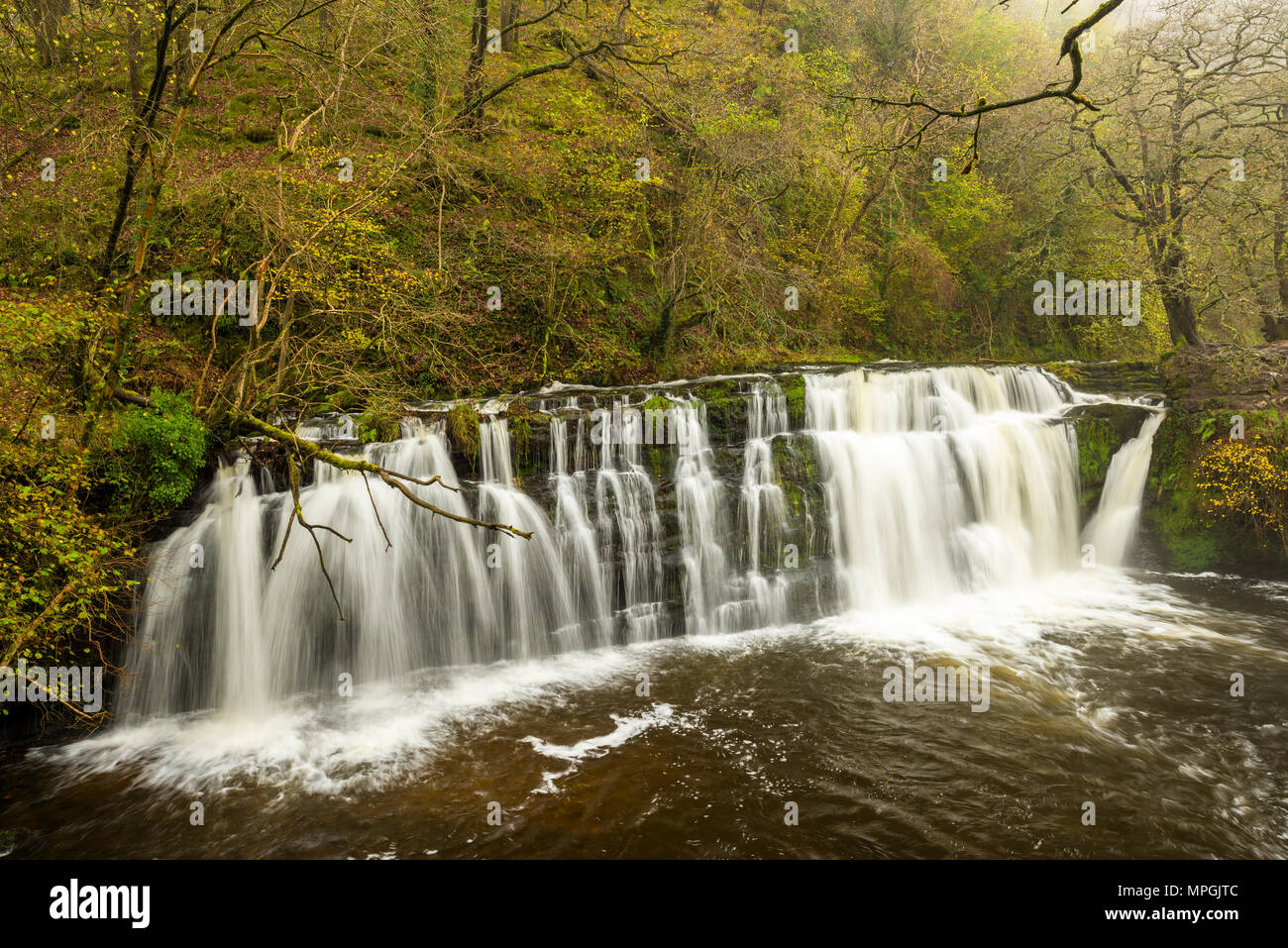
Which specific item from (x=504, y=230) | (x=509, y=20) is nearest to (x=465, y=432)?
(x=504, y=230)

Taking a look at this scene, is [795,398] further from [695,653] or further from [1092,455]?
[1092,455]

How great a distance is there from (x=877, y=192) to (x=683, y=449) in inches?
449

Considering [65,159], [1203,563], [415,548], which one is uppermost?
[65,159]

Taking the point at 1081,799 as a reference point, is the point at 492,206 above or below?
above

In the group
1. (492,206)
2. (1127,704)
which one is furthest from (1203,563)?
(492,206)

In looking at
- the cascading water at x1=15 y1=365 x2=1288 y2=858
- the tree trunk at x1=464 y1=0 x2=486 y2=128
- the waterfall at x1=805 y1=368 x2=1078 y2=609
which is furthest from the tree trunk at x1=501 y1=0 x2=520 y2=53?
the waterfall at x1=805 y1=368 x2=1078 y2=609

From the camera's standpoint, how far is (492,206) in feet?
42.9

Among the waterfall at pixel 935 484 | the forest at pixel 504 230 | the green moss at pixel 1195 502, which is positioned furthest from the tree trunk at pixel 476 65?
the green moss at pixel 1195 502

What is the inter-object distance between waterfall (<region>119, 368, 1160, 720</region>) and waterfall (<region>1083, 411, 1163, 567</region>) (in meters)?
0.04

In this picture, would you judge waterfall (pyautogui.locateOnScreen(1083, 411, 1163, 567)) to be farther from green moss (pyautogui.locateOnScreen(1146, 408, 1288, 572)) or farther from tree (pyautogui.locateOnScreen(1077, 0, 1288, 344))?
tree (pyautogui.locateOnScreen(1077, 0, 1288, 344))

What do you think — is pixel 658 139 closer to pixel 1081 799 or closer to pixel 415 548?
pixel 415 548

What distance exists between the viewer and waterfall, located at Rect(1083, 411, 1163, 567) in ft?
38.8
